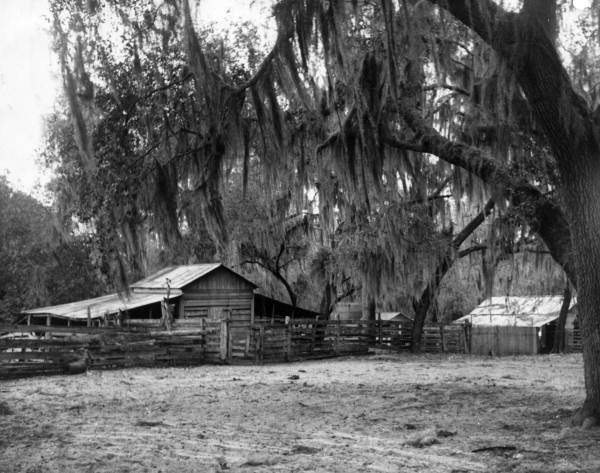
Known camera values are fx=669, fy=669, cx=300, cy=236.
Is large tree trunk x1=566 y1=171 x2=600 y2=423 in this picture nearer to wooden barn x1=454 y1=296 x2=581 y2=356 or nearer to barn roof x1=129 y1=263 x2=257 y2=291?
barn roof x1=129 y1=263 x2=257 y2=291

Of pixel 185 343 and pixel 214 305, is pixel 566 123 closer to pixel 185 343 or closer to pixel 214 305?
pixel 185 343

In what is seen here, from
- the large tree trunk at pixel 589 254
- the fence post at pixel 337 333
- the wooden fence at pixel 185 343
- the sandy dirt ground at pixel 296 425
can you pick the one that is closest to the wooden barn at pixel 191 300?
the fence post at pixel 337 333

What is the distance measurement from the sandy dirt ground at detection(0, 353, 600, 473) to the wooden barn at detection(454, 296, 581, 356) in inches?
666

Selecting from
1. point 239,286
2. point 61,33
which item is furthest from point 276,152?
point 239,286

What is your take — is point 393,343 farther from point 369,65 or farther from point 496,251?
point 369,65

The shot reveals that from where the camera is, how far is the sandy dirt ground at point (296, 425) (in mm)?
5305

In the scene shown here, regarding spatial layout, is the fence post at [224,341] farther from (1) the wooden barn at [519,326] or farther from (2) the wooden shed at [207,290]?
(1) the wooden barn at [519,326]

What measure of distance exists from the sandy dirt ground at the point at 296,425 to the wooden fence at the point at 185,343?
905mm

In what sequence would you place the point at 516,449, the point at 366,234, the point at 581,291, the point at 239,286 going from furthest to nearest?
the point at 239,286 < the point at 366,234 < the point at 581,291 < the point at 516,449

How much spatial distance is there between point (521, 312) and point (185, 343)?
20.4m

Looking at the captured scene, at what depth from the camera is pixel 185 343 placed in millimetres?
15672

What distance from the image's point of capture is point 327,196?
14641 mm

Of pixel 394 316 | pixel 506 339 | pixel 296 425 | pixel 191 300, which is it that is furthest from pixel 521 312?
pixel 296 425

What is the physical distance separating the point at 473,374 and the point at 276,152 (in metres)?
6.35
